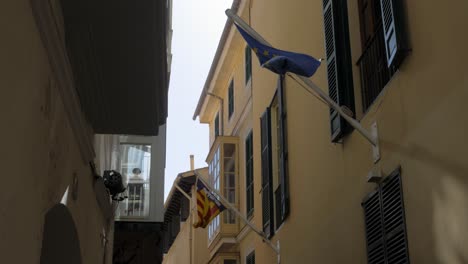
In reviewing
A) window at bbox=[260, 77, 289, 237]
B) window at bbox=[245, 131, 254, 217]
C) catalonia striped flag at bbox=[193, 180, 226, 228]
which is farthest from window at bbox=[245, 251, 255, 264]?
window at bbox=[260, 77, 289, 237]

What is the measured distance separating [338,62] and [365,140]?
4.15ft

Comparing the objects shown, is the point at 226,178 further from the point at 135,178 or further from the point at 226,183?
the point at 135,178

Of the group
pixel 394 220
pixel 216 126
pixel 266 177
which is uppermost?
pixel 216 126

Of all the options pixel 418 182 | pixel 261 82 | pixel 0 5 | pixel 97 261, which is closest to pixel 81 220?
pixel 97 261

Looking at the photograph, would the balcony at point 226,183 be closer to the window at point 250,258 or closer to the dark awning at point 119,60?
the window at point 250,258

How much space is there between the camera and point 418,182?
23.0ft

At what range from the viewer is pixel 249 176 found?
65.1 feet

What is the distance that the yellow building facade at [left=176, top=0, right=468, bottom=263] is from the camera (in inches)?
253

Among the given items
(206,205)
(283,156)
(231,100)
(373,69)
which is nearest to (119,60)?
(373,69)

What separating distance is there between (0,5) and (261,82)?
39.2ft

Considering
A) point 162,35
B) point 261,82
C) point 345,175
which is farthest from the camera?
point 261,82

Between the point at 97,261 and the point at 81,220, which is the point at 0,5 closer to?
the point at 81,220

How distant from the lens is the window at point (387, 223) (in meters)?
7.45

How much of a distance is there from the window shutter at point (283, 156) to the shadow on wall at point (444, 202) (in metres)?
5.71
